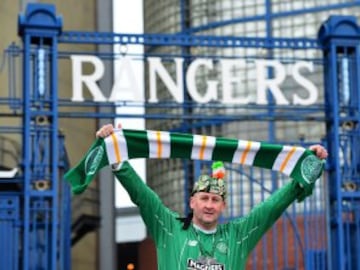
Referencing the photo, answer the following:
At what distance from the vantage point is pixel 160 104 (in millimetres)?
11445

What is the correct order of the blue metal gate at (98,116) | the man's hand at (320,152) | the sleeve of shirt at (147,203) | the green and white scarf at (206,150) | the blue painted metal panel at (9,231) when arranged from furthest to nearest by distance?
the blue metal gate at (98,116) → the blue painted metal panel at (9,231) → the green and white scarf at (206,150) → the man's hand at (320,152) → the sleeve of shirt at (147,203)

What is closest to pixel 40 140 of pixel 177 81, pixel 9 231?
pixel 9 231

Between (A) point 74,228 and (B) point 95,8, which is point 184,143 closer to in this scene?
(A) point 74,228

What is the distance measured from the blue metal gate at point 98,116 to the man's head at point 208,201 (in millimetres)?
4472

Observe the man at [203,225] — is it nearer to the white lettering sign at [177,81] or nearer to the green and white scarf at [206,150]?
the green and white scarf at [206,150]

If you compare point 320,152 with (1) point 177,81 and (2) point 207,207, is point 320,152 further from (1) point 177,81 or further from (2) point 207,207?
(1) point 177,81

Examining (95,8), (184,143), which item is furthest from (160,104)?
(95,8)

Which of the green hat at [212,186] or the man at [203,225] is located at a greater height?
the green hat at [212,186]

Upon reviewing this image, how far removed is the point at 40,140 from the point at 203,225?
15.9 ft

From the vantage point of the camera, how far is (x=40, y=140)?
1118 cm

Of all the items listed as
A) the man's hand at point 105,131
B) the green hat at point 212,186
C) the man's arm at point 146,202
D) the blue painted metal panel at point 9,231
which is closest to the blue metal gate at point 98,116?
the blue painted metal panel at point 9,231

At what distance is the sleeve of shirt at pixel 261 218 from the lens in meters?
6.80

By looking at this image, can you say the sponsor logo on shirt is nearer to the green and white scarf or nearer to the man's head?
the man's head

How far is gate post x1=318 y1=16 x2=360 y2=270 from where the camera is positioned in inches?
458
